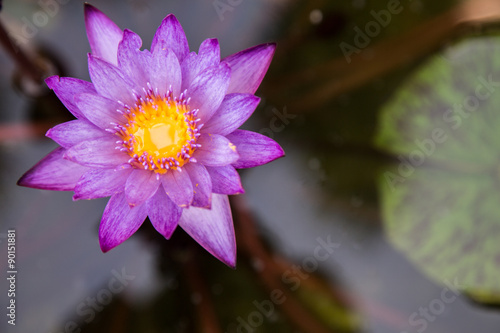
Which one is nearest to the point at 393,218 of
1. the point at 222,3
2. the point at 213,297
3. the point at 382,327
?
the point at 382,327

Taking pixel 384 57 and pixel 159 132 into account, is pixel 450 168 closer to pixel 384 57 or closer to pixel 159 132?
pixel 384 57

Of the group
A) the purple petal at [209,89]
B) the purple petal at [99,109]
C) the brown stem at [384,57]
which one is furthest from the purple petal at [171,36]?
the brown stem at [384,57]

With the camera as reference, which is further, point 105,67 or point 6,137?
point 6,137

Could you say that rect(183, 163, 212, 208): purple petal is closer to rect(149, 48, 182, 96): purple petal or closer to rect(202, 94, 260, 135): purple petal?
rect(202, 94, 260, 135): purple petal

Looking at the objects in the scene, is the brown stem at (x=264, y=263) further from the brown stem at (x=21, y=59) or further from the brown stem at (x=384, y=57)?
the brown stem at (x=21, y=59)

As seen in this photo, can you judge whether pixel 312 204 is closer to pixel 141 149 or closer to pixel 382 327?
pixel 382 327

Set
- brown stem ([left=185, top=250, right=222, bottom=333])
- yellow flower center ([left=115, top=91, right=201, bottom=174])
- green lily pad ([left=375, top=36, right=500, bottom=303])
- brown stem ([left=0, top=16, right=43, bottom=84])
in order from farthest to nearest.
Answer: brown stem ([left=185, top=250, right=222, bottom=333]), green lily pad ([left=375, top=36, right=500, bottom=303]), brown stem ([left=0, top=16, right=43, bottom=84]), yellow flower center ([left=115, top=91, right=201, bottom=174])

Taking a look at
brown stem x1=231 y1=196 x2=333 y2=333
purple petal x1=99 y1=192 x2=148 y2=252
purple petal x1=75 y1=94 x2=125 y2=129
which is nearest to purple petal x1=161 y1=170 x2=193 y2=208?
purple petal x1=99 y1=192 x2=148 y2=252
